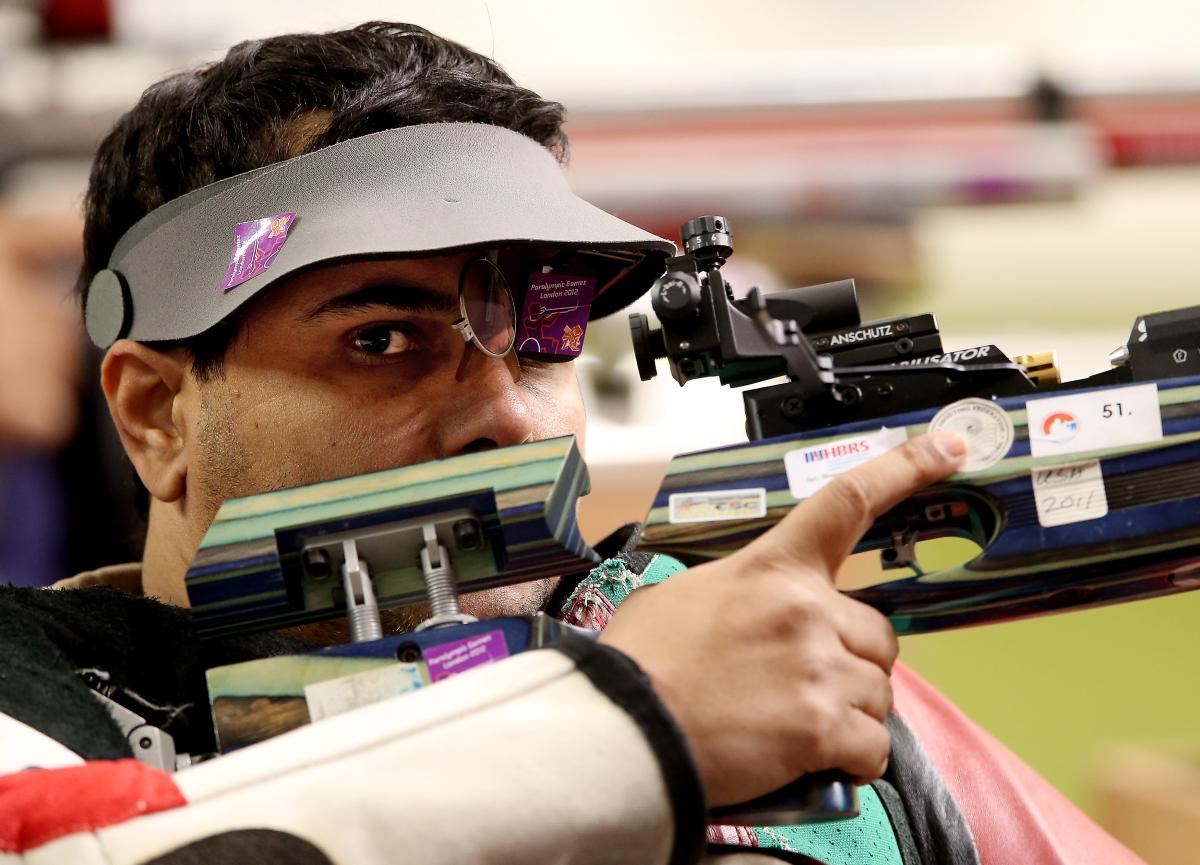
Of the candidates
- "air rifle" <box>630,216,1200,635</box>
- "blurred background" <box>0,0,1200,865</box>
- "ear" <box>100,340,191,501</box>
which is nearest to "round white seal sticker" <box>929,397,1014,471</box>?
"air rifle" <box>630,216,1200,635</box>

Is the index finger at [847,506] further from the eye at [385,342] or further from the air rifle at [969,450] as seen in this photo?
the eye at [385,342]

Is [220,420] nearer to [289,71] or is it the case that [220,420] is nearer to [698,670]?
[289,71]

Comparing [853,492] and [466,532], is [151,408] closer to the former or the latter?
[466,532]

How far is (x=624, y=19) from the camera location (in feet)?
11.0

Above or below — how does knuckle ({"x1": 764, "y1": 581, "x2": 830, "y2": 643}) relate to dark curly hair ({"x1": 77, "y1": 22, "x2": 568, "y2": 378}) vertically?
below

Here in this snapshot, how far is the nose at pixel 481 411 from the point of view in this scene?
4.04 feet

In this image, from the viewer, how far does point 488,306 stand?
1285 mm

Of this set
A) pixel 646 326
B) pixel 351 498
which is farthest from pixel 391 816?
pixel 646 326

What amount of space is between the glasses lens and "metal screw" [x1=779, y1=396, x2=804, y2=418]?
0.32 meters

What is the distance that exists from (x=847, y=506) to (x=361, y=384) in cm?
51

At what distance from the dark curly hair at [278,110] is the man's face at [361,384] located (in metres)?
0.06

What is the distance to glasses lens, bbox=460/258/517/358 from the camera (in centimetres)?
127

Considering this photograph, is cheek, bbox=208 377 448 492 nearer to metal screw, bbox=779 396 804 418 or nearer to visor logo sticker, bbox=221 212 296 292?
visor logo sticker, bbox=221 212 296 292

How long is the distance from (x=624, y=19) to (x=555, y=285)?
2.18m
